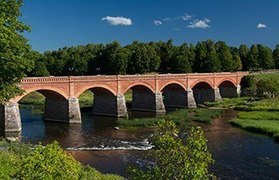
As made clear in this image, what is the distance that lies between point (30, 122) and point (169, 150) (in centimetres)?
5332

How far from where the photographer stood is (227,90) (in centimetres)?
10450

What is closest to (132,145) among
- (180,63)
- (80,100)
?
(80,100)

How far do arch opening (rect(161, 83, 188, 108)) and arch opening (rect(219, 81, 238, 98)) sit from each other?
17916mm

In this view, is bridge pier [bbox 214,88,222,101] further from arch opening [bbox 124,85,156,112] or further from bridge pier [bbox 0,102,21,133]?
bridge pier [bbox 0,102,21,133]

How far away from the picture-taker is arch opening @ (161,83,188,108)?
88.5m

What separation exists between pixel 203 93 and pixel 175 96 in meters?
10.8

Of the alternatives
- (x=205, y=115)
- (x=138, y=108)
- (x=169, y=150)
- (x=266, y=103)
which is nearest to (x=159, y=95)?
(x=138, y=108)

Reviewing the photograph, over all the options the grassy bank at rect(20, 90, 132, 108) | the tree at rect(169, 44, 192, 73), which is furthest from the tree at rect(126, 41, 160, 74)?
the grassy bank at rect(20, 90, 132, 108)

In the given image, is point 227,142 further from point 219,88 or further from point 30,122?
point 219,88

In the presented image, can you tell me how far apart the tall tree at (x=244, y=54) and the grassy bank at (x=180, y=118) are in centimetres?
6520

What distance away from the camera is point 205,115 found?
7231 cm

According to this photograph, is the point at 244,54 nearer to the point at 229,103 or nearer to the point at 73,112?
the point at 229,103

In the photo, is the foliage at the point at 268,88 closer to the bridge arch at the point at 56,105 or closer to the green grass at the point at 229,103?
the green grass at the point at 229,103

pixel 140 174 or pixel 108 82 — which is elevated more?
pixel 108 82
